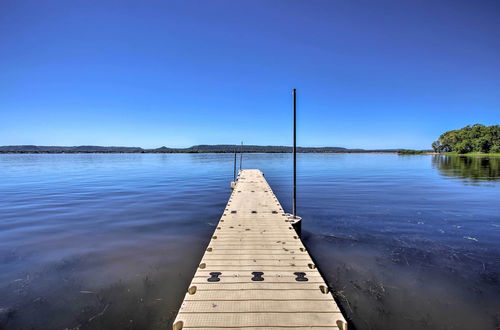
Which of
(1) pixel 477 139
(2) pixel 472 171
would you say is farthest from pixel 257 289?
(1) pixel 477 139

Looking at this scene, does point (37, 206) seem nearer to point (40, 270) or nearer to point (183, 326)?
point (40, 270)

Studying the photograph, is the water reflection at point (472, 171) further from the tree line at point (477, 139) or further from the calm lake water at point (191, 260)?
the tree line at point (477, 139)

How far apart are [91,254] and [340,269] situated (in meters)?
7.41

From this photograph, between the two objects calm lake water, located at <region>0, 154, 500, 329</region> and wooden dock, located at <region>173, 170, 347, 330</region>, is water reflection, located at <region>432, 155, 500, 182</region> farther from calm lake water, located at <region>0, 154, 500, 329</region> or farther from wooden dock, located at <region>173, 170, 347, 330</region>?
wooden dock, located at <region>173, 170, 347, 330</region>

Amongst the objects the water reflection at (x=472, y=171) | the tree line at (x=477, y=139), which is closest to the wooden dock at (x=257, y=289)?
the water reflection at (x=472, y=171)

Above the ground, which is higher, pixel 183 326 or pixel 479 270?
pixel 183 326

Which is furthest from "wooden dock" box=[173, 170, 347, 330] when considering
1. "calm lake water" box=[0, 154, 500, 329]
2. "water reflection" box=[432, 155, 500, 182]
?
"water reflection" box=[432, 155, 500, 182]

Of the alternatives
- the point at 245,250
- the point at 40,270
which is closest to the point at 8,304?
the point at 40,270

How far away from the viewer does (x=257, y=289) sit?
4.18 metres

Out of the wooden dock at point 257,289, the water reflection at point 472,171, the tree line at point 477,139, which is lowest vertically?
the wooden dock at point 257,289

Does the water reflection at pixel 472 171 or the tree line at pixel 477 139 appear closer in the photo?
the water reflection at pixel 472 171

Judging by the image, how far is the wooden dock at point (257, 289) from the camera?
3.39 metres

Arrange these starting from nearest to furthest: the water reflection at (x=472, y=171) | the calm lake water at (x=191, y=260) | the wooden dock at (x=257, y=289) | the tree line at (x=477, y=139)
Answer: the wooden dock at (x=257, y=289)
the calm lake water at (x=191, y=260)
the water reflection at (x=472, y=171)
the tree line at (x=477, y=139)

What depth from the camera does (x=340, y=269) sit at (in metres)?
6.50
